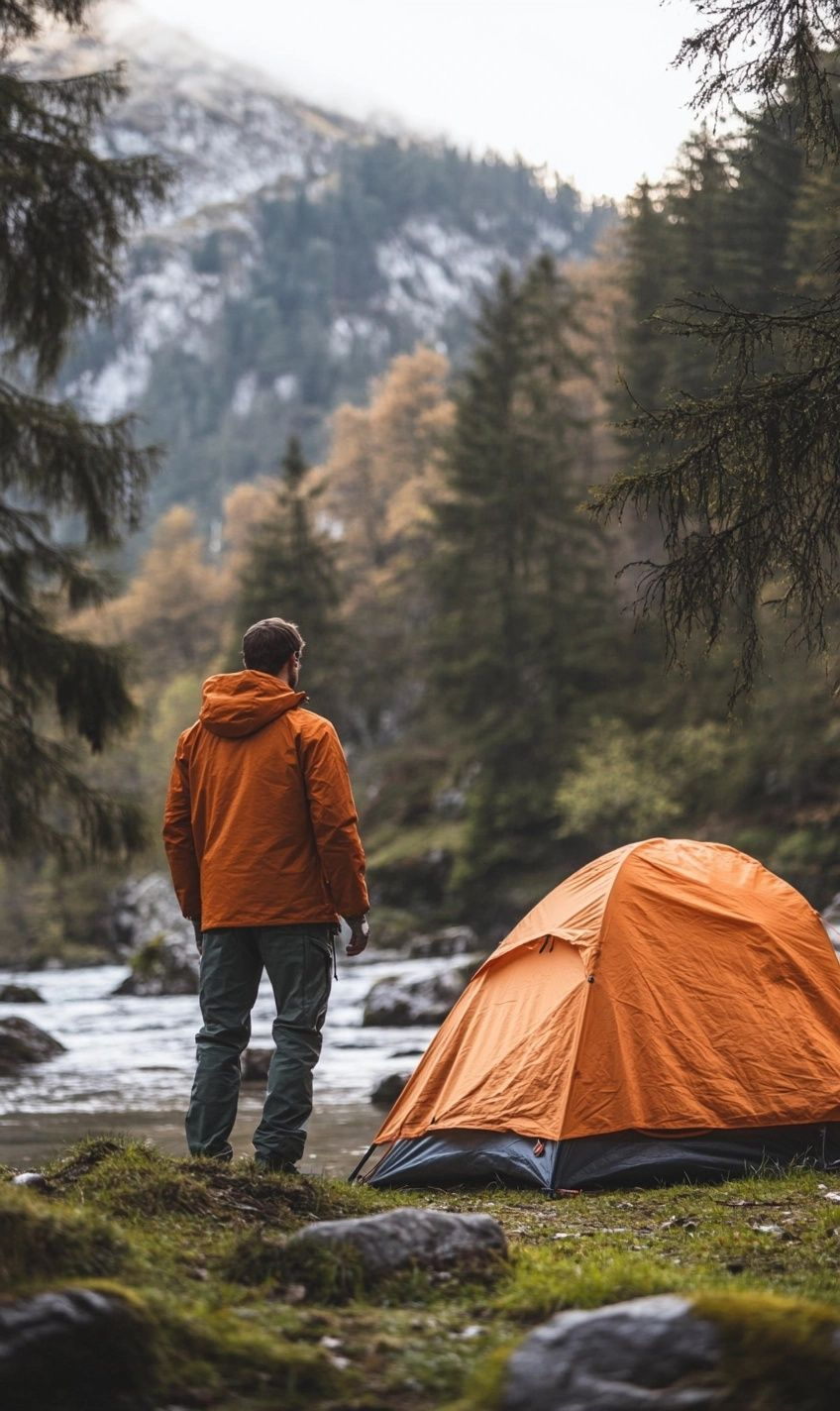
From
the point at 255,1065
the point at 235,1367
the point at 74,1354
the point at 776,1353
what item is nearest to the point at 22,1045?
the point at 255,1065

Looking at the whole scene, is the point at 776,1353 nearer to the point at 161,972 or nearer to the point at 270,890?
the point at 270,890

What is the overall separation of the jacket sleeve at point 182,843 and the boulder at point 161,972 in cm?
2219

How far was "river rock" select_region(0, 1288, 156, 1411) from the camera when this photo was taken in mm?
2902

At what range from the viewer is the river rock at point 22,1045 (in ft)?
52.5

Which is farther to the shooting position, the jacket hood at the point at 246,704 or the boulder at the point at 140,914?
the boulder at the point at 140,914

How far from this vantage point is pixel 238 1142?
9.84 metres

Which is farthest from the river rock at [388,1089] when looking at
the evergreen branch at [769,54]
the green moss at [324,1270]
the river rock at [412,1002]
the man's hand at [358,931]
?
the evergreen branch at [769,54]

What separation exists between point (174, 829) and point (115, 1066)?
1109 cm

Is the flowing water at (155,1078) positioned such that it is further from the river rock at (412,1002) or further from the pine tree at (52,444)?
the pine tree at (52,444)

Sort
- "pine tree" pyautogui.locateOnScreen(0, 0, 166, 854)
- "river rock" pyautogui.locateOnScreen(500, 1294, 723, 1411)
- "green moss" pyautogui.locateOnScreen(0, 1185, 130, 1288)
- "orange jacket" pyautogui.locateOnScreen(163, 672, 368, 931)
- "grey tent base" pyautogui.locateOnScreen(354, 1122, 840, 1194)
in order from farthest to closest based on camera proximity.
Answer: "pine tree" pyautogui.locateOnScreen(0, 0, 166, 854)
"grey tent base" pyautogui.locateOnScreen(354, 1122, 840, 1194)
"orange jacket" pyautogui.locateOnScreen(163, 672, 368, 931)
"green moss" pyautogui.locateOnScreen(0, 1185, 130, 1288)
"river rock" pyautogui.locateOnScreen(500, 1294, 723, 1411)

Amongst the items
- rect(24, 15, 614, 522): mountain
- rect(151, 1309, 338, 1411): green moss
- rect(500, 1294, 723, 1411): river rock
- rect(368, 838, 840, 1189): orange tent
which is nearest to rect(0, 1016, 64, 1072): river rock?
rect(368, 838, 840, 1189): orange tent

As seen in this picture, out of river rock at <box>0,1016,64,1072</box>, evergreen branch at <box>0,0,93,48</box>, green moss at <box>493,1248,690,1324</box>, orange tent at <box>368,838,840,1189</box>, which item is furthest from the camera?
river rock at <box>0,1016,64,1072</box>

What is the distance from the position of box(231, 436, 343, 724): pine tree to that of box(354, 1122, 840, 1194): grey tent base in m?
33.7

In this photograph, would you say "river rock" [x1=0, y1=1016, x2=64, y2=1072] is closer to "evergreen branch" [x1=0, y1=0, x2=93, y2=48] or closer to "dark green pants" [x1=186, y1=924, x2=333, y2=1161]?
"dark green pants" [x1=186, y1=924, x2=333, y2=1161]
